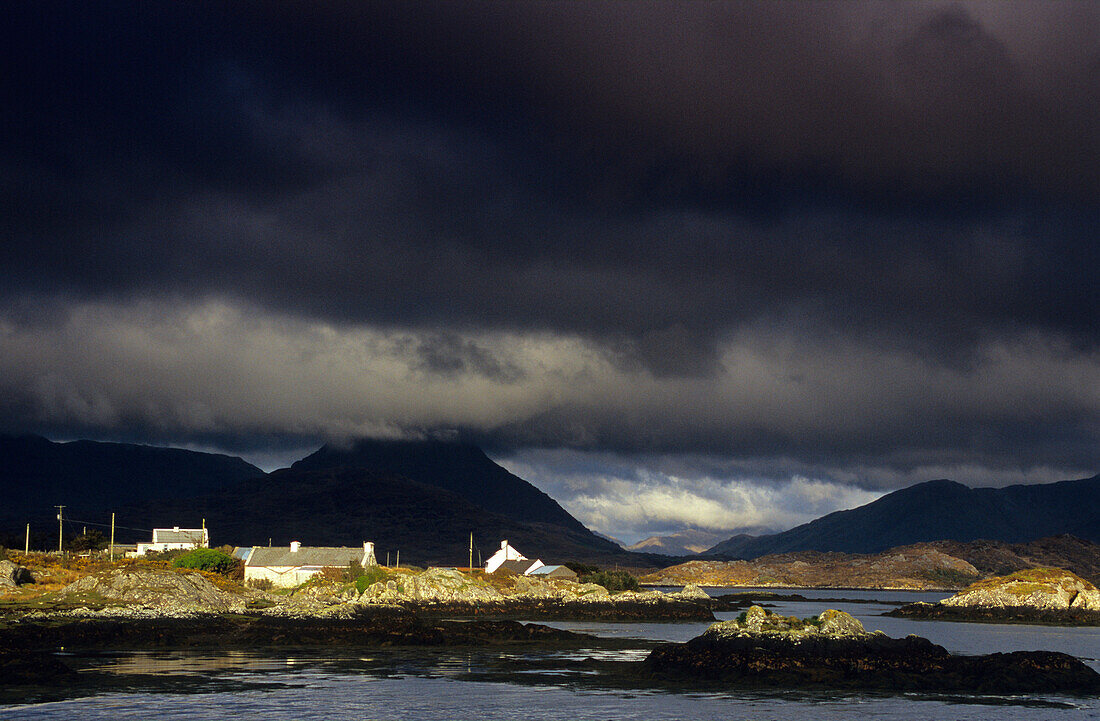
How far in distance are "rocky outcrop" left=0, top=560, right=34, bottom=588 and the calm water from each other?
4724 centimetres

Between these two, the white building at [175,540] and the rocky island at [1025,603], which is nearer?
the rocky island at [1025,603]

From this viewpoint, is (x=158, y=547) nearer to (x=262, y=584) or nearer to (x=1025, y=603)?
(x=262, y=584)

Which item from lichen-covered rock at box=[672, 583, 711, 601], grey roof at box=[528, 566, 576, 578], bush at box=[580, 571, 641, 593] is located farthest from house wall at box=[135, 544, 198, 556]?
lichen-covered rock at box=[672, 583, 711, 601]

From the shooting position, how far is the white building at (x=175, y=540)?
6649 inches

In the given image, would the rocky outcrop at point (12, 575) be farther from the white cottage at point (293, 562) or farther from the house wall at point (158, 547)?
the house wall at point (158, 547)

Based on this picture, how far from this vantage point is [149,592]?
100m

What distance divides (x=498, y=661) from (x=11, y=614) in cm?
4849

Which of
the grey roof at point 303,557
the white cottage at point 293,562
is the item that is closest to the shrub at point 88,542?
the white cottage at point 293,562

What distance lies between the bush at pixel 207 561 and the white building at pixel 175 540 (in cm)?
2930

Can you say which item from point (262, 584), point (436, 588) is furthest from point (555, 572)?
point (262, 584)

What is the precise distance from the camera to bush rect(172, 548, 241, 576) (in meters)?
135

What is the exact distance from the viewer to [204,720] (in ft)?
138

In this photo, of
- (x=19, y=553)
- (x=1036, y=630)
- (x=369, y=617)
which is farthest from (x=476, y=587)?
(x=1036, y=630)

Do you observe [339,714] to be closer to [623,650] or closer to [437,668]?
[437,668]
